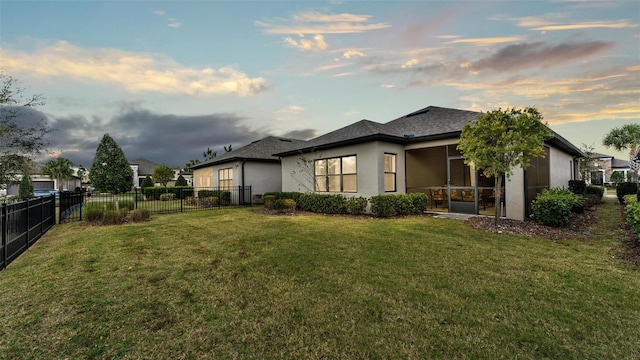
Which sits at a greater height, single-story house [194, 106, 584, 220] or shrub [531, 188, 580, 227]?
single-story house [194, 106, 584, 220]

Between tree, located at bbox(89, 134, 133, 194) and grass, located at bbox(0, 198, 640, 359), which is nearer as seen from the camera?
grass, located at bbox(0, 198, 640, 359)

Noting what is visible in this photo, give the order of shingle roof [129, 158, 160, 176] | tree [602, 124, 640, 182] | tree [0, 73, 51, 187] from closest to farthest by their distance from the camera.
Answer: tree [0, 73, 51, 187] → tree [602, 124, 640, 182] → shingle roof [129, 158, 160, 176]

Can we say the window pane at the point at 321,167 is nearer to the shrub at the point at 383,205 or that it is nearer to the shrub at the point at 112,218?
the shrub at the point at 383,205

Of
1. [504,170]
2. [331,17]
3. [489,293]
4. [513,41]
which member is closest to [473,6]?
[513,41]

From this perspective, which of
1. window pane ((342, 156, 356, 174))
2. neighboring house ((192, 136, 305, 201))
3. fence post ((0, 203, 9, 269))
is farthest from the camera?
neighboring house ((192, 136, 305, 201))

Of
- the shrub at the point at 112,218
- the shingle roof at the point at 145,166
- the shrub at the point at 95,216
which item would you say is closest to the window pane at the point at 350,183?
the shrub at the point at 112,218

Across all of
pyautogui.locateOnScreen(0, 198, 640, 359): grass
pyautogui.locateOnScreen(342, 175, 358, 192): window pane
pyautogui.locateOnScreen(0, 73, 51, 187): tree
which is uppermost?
pyautogui.locateOnScreen(0, 73, 51, 187): tree

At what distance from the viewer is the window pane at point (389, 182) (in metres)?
11.2

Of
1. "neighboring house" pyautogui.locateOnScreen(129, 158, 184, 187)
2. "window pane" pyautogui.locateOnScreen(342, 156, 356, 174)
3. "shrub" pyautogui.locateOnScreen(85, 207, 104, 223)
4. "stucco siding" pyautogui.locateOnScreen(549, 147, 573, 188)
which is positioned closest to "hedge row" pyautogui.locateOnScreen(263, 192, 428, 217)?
"window pane" pyautogui.locateOnScreen(342, 156, 356, 174)

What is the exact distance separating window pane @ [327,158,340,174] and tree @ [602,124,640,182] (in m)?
32.2

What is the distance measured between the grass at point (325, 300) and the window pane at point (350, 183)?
5271 mm

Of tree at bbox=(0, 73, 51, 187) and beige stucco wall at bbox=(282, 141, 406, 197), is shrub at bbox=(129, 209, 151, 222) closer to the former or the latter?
tree at bbox=(0, 73, 51, 187)

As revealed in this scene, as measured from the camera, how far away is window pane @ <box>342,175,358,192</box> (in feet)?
38.3

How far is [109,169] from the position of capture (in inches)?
559
